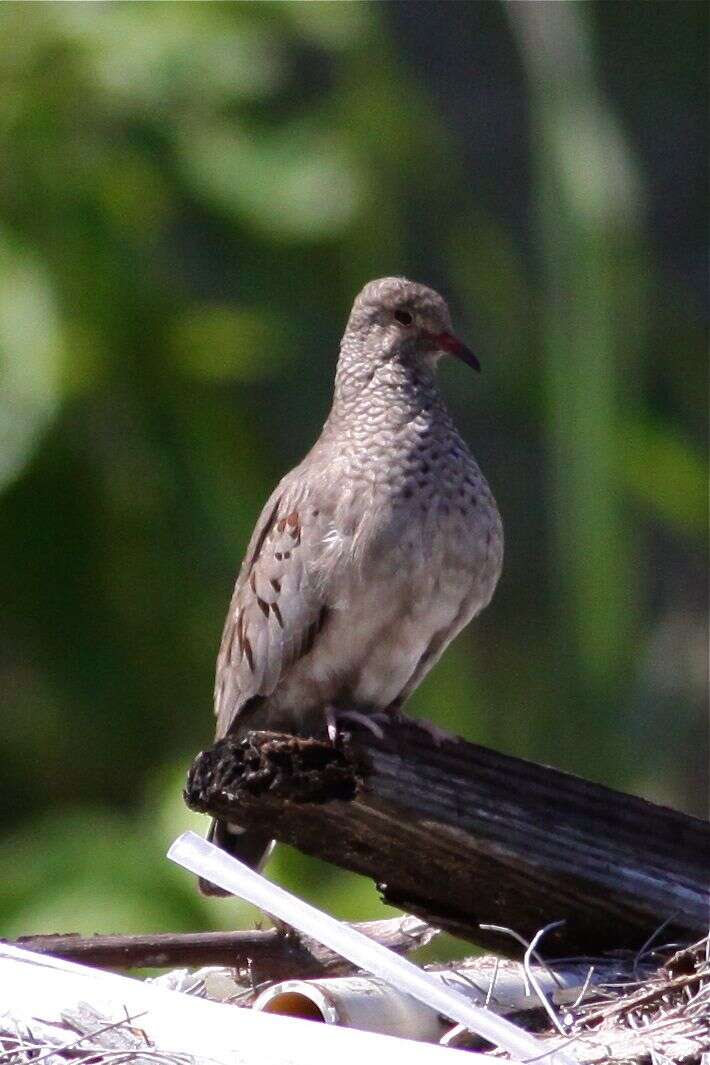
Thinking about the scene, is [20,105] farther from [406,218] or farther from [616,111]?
[616,111]

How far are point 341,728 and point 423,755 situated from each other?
52 centimetres

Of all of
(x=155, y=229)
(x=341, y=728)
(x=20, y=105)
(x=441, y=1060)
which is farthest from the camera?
(x=155, y=229)

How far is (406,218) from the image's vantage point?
795 centimetres

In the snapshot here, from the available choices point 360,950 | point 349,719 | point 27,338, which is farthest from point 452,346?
point 27,338

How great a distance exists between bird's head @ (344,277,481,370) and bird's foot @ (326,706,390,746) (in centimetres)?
82

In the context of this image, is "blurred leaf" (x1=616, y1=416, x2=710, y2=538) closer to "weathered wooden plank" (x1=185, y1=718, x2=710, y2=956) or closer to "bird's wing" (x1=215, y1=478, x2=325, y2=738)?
"bird's wing" (x1=215, y1=478, x2=325, y2=738)

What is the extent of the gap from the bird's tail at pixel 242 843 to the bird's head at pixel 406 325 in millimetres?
1102

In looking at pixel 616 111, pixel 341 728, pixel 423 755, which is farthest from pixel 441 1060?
pixel 616 111

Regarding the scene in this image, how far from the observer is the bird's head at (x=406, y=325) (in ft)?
13.3

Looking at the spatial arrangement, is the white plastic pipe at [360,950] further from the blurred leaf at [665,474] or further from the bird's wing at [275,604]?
the blurred leaf at [665,474]

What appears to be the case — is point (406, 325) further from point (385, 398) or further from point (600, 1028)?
point (600, 1028)

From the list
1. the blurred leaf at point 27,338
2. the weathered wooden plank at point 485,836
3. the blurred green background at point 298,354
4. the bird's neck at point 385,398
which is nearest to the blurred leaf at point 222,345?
the blurred green background at point 298,354

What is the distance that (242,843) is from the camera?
383 cm

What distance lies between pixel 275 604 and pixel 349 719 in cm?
33
